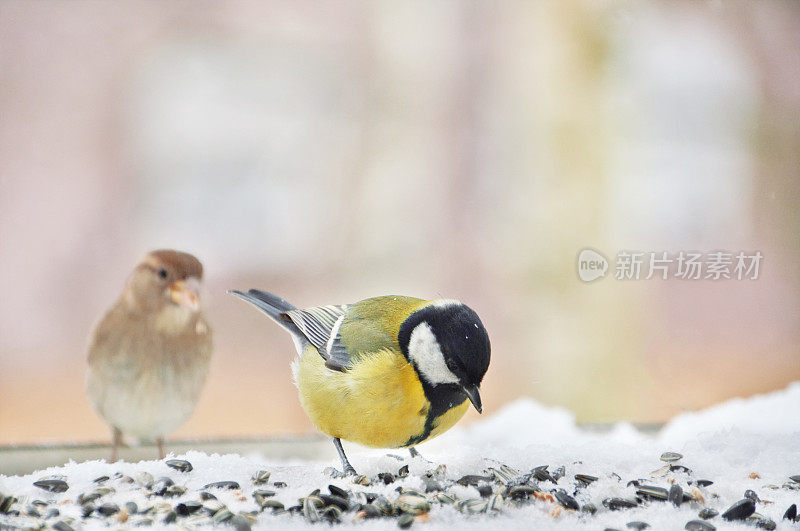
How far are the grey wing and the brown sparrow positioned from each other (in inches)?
6.9

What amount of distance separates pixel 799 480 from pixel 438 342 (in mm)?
700

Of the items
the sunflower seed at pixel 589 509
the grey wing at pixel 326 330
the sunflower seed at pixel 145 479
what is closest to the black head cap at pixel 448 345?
the grey wing at pixel 326 330

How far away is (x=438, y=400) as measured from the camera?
1.09m

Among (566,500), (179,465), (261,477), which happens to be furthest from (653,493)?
(179,465)

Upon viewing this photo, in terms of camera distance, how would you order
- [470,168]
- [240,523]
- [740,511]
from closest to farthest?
[240,523] < [740,511] < [470,168]

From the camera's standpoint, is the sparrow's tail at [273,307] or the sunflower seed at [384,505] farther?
the sparrow's tail at [273,307]

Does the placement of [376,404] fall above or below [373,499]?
above

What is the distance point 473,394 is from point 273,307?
387mm

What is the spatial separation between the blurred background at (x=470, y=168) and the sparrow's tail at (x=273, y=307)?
0.06 m

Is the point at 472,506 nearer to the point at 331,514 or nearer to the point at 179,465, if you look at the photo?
the point at 331,514

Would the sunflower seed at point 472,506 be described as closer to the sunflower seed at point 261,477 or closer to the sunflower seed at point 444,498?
the sunflower seed at point 444,498

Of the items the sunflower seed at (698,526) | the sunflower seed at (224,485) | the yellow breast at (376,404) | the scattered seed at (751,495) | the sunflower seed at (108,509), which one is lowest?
the sunflower seed at (108,509)

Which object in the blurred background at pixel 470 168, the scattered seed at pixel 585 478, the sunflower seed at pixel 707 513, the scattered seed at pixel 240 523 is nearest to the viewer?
the scattered seed at pixel 240 523

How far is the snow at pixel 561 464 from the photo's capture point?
39.3 inches
